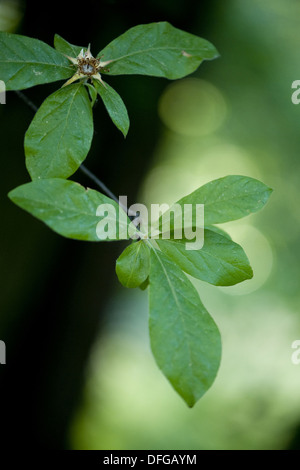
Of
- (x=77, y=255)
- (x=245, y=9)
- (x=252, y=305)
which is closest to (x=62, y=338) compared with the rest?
(x=77, y=255)

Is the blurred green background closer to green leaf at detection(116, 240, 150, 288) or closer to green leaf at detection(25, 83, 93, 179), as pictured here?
green leaf at detection(25, 83, 93, 179)

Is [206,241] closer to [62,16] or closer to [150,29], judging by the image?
[150,29]

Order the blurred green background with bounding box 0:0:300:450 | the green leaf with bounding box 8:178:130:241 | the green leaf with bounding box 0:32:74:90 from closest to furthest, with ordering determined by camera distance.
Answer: the green leaf with bounding box 8:178:130:241 → the green leaf with bounding box 0:32:74:90 → the blurred green background with bounding box 0:0:300:450

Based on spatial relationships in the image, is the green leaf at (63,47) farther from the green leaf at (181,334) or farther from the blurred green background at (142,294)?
the blurred green background at (142,294)

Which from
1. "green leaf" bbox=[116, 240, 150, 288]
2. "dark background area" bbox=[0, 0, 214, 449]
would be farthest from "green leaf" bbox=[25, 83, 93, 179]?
"dark background area" bbox=[0, 0, 214, 449]

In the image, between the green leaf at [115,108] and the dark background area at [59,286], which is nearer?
the green leaf at [115,108]

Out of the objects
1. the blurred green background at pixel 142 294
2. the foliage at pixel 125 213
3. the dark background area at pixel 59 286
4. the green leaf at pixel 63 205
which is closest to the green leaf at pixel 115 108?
the foliage at pixel 125 213
